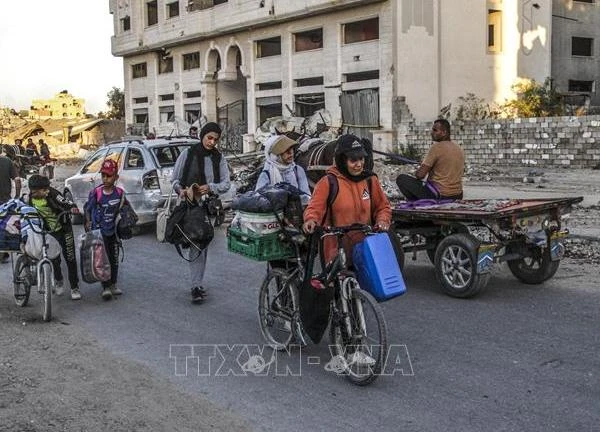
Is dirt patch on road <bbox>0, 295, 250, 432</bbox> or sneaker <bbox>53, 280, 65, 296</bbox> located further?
sneaker <bbox>53, 280, 65, 296</bbox>

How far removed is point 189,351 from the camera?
6020 mm

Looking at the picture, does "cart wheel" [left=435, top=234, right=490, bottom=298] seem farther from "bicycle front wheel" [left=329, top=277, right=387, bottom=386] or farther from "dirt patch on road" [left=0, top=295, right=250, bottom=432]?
"dirt patch on road" [left=0, top=295, right=250, bottom=432]

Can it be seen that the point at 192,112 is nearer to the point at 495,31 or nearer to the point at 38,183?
the point at 495,31

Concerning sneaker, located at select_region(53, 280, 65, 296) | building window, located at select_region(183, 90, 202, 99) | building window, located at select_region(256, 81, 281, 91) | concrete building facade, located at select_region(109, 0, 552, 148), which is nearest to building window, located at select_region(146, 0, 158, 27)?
concrete building facade, located at select_region(109, 0, 552, 148)

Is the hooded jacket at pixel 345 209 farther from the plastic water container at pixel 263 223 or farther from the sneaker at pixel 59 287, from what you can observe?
the sneaker at pixel 59 287

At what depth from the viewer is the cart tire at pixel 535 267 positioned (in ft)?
26.2

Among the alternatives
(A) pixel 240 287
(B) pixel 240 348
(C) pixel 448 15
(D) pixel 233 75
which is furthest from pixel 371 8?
(B) pixel 240 348

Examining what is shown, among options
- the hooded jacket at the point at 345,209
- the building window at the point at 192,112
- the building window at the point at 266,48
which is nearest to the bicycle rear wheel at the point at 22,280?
the hooded jacket at the point at 345,209

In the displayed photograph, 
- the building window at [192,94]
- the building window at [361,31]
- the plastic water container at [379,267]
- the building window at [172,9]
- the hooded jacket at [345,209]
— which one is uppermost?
the building window at [172,9]

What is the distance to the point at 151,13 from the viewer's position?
1790 inches

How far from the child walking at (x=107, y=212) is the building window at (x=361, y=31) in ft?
78.5

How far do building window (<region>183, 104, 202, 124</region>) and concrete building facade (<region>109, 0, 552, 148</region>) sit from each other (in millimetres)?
177

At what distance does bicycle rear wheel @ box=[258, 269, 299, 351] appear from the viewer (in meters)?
5.71

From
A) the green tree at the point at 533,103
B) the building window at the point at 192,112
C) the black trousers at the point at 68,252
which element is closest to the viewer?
the black trousers at the point at 68,252
